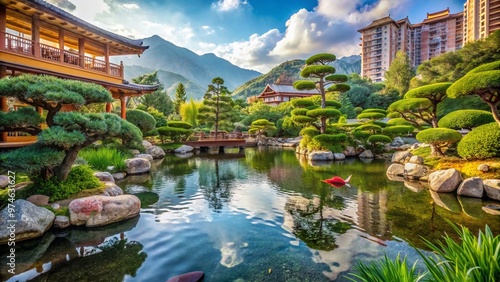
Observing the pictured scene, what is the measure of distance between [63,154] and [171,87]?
11388 cm

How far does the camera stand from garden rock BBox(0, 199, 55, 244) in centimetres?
425

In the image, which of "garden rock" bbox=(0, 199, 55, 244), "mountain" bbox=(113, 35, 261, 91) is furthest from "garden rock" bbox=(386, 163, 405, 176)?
"mountain" bbox=(113, 35, 261, 91)

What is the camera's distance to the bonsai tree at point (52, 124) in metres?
4.74

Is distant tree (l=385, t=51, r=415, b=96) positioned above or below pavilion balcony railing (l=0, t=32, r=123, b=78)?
above

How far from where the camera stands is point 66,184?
19.0 feet

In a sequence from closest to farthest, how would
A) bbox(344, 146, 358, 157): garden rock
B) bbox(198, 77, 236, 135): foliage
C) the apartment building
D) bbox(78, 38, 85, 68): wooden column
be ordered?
bbox(78, 38, 85, 68): wooden column, bbox(344, 146, 358, 157): garden rock, bbox(198, 77, 236, 135): foliage, the apartment building

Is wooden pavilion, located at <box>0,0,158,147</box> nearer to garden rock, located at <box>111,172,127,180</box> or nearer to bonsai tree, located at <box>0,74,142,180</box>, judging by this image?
garden rock, located at <box>111,172,127,180</box>

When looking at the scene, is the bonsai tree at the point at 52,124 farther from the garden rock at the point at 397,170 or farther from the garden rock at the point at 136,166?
the garden rock at the point at 397,170

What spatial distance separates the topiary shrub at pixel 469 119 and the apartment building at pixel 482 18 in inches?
1623

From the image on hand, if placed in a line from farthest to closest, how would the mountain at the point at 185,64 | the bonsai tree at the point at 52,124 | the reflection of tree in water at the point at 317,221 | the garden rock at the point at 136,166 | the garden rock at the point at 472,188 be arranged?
the mountain at the point at 185,64 < the garden rock at the point at 136,166 < the garden rock at the point at 472,188 < the bonsai tree at the point at 52,124 < the reflection of tree in water at the point at 317,221

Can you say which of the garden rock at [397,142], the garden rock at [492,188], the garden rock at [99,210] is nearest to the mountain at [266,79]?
the garden rock at [397,142]

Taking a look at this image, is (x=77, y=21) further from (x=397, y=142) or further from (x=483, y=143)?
(x=397, y=142)

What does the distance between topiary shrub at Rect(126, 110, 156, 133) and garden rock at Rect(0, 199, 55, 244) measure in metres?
12.6

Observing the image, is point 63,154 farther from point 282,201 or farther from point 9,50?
point 9,50
